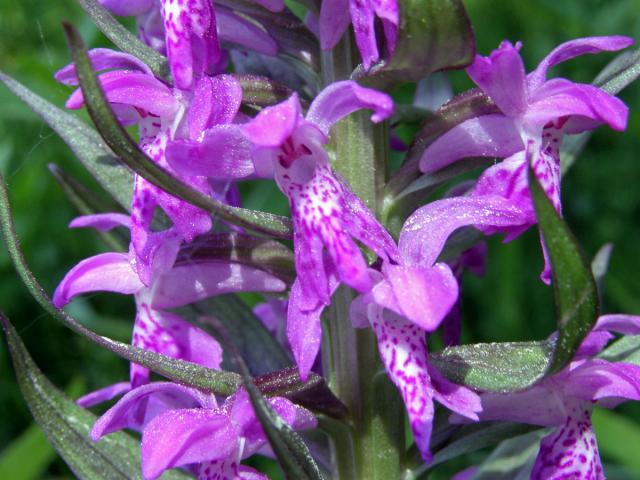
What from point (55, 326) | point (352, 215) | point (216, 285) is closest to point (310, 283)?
point (352, 215)

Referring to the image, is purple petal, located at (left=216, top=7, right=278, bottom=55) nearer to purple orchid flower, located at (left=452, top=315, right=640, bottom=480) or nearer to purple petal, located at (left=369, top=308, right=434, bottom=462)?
purple petal, located at (left=369, top=308, right=434, bottom=462)

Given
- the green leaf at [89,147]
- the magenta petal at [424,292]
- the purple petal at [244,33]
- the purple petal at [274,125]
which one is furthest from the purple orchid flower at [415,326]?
the green leaf at [89,147]

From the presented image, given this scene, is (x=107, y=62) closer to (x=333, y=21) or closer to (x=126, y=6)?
(x=126, y=6)

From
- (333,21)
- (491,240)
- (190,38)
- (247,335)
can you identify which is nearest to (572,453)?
(247,335)

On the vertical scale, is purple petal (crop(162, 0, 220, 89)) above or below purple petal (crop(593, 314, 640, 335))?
above

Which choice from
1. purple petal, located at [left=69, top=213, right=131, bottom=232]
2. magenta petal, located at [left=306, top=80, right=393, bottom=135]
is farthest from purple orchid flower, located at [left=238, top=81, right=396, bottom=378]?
purple petal, located at [left=69, top=213, right=131, bottom=232]
